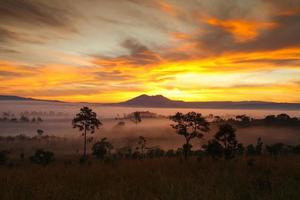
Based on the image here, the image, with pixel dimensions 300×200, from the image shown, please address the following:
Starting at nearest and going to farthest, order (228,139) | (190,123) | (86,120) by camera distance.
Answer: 1. (228,139)
2. (190,123)
3. (86,120)

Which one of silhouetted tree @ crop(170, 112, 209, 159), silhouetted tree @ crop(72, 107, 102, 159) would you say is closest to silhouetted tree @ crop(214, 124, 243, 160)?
silhouetted tree @ crop(170, 112, 209, 159)

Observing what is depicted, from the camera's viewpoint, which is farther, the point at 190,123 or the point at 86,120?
the point at 86,120

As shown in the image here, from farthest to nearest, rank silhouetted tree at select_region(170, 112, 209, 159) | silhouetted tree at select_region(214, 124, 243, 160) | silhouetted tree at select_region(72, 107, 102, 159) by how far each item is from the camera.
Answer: silhouetted tree at select_region(72, 107, 102, 159), silhouetted tree at select_region(170, 112, 209, 159), silhouetted tree at select_region(214, 124, 243, 160)

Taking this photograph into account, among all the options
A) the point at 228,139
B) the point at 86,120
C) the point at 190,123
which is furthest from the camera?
the point at 86,120

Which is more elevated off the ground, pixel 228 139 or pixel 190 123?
pixel 190 123

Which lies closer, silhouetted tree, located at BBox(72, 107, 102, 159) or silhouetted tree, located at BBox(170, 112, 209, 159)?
silhouetted tree, located at BBox(170, 112, 209, 159)

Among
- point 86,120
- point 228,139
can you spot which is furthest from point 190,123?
point 86,120

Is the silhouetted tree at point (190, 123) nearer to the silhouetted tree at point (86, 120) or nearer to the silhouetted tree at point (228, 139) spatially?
the silhouetted tree at point (228, 139)

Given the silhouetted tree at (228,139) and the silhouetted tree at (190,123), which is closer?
the silhouetted tree at (228,139)

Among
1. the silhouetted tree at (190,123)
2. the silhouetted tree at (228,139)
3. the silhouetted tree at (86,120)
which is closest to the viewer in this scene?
the silhouetted tree at (228,139)

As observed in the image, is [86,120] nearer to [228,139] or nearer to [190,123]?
[190,123]

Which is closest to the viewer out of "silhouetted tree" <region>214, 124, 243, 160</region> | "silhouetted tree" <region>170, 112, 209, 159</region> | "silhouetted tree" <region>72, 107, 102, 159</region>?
"silhouetted tree" <region>214, 124, 243, 160</region>

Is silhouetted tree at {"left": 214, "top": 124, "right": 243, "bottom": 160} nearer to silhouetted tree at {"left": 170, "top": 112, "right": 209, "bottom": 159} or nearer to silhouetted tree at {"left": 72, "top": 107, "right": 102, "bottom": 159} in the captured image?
silhouetted tree at {"left": 170, "top": 112, "right": 209, "bottom": 159}

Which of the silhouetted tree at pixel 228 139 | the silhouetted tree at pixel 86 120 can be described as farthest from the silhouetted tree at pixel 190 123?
the silhouetted tree at pixel 86 120
